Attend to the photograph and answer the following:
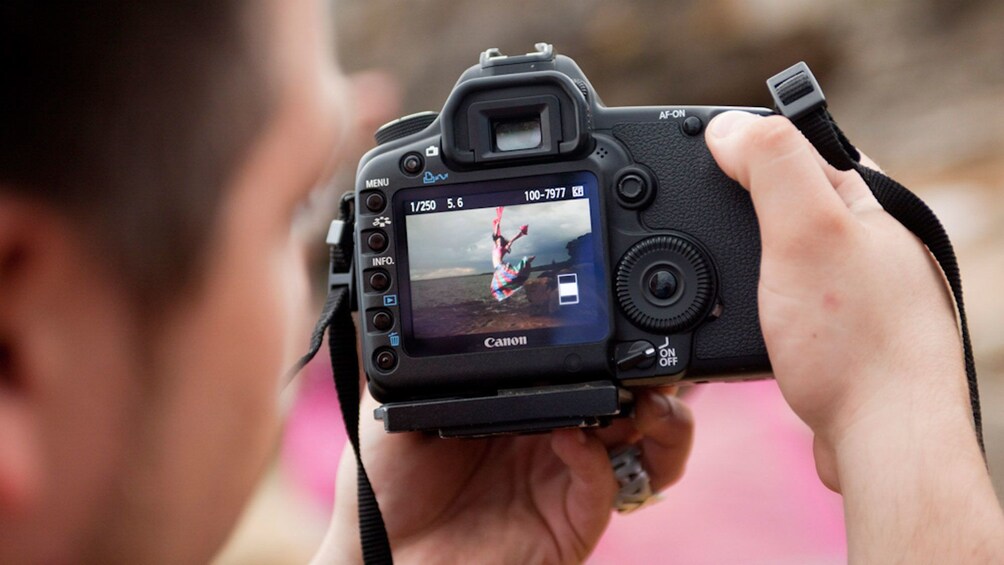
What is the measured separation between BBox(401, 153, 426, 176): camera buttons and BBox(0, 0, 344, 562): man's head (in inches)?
17.1

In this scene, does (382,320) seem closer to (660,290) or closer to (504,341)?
(504,341)

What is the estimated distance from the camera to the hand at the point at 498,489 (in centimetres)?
105

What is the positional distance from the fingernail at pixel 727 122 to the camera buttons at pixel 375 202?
30 cm

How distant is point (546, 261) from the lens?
89cm

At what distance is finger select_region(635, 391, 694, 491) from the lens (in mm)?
1061

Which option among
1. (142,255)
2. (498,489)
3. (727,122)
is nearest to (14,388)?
(142,255)

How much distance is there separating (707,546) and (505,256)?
3.06ft

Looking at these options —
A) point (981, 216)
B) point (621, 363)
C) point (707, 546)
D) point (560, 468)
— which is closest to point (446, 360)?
point (621, 363)

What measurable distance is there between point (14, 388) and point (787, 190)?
59 centimetres

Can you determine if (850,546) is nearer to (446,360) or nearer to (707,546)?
(446,360)

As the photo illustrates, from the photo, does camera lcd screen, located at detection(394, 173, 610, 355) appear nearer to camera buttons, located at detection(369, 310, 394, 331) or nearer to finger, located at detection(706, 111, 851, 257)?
camera buttons, located at detection(369, 310, 394, 331)

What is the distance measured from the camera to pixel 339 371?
0.99m

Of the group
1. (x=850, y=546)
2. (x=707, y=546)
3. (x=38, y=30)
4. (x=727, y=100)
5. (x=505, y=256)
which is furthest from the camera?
(x=727, y=100)

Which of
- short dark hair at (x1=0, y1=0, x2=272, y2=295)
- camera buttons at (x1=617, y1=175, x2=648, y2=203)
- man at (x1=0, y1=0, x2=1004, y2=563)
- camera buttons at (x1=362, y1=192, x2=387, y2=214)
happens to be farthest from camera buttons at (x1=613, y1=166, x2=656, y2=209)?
short dark hair at (x1=0, y1=0, x2=272, y2=295)
